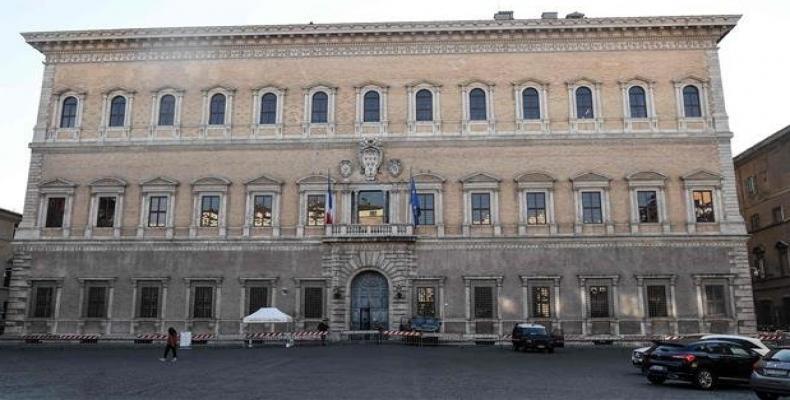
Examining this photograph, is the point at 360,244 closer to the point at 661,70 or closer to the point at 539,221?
the point at 539,221

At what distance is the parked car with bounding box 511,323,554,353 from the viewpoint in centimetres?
2795

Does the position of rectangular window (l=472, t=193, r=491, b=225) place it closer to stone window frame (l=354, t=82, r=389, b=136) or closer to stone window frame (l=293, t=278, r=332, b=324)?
stone window frame (l=354, t=82, r=389, b=136)

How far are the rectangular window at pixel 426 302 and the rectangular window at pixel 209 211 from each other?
11767 millimetres

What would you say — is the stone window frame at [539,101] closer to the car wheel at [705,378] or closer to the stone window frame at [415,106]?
the stone window frame at [415,106]

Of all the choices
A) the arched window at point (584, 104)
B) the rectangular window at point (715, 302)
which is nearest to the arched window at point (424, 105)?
the arched window at point (584, 104)

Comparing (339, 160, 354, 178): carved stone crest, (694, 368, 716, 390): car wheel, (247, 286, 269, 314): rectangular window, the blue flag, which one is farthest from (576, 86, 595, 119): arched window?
(694, 368, 716, 390): car wheel

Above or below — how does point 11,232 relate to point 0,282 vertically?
above

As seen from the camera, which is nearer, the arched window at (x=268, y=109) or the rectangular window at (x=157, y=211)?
the rectangular window at (x=157, y=211)

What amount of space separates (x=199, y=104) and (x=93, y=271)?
1078 cm

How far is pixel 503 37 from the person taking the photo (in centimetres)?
3694

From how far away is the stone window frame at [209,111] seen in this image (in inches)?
1444

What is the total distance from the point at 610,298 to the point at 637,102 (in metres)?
11.0

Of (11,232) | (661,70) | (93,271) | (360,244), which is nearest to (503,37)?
(661,70)

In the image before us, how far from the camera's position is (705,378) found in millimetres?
16062
